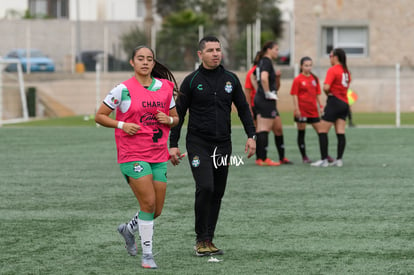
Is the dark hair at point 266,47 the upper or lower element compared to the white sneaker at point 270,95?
upper

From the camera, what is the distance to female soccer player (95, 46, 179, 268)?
22.7 feet

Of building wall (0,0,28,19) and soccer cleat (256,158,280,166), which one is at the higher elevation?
building wall (0,0,28,19)

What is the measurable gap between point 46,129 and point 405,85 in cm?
1794

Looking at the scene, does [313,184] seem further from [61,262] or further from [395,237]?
[61,262]

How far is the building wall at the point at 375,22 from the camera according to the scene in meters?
43.9

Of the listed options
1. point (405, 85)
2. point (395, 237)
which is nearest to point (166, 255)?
point (395, 237)

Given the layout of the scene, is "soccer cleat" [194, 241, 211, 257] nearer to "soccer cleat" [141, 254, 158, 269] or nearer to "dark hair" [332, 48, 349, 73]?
"soccer cleat" [141, 254, 158, 269]

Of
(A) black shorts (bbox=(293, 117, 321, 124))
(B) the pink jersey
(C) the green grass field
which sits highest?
(B) the pink jersey

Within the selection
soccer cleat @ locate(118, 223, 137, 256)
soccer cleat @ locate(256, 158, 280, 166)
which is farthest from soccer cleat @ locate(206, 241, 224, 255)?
soccer cleat @ locate(256, 158, 280, 166)

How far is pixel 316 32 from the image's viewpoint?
4459cm

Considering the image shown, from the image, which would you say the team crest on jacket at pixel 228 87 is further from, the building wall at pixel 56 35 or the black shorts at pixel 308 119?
the building wall at pixel 56 35

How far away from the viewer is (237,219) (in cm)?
934

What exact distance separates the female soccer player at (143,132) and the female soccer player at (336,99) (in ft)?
23.9

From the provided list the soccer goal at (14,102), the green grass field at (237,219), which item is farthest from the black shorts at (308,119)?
the soccer goal at (14,102)
